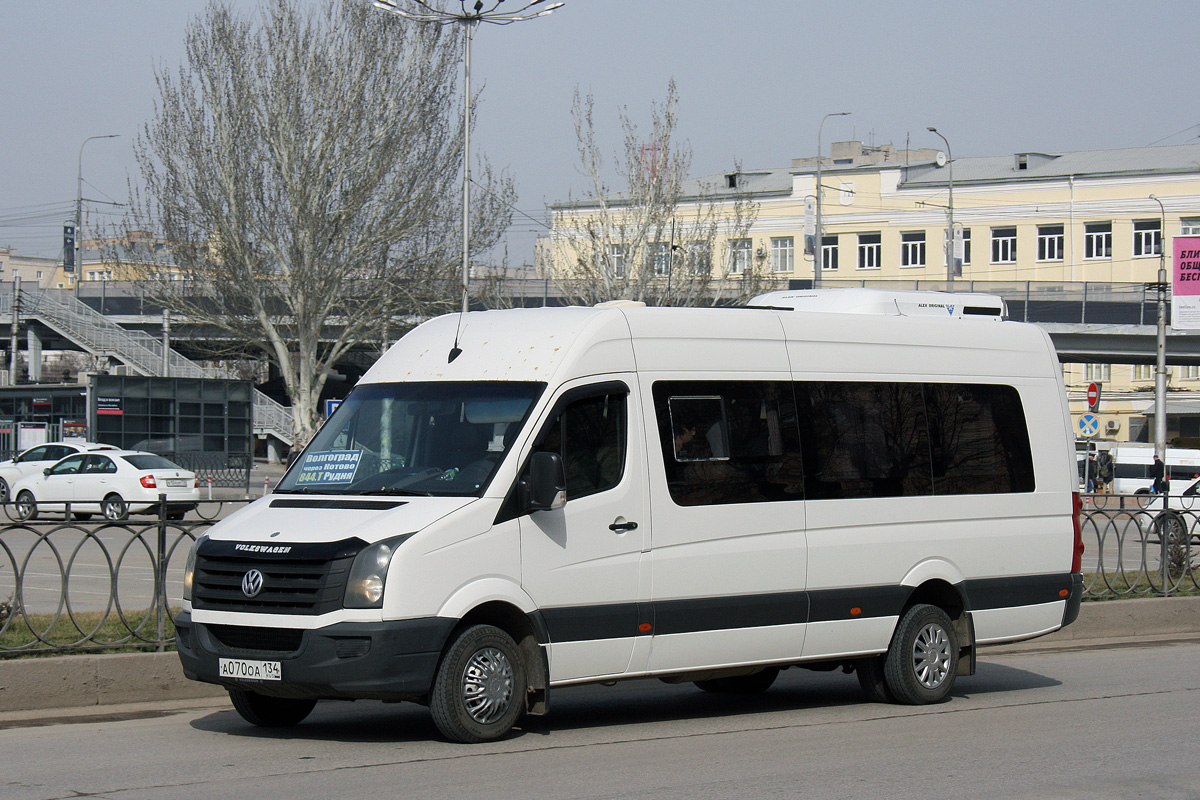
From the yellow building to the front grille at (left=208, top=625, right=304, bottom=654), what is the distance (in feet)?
197

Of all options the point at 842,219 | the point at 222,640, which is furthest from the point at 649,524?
the point at 842,219

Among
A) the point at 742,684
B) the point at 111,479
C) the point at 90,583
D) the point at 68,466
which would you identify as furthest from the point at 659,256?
the point at 90,583

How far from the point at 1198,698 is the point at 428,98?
36.0 m

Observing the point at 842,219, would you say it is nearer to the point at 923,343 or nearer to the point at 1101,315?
the point at 1101,315

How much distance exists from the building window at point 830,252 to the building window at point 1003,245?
25.9 ft

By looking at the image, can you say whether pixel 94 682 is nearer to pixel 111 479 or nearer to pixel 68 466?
pixel 111 479

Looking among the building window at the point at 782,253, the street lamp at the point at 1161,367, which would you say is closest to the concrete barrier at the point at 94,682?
the street lamp at the point at 1161,367

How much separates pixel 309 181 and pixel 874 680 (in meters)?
34.4

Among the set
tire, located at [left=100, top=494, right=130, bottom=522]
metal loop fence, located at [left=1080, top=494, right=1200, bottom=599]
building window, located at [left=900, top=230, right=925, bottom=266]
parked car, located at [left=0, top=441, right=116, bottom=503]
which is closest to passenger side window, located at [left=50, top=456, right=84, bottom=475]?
parked car, located at [left=0, top=441, right=116, bottom=503]

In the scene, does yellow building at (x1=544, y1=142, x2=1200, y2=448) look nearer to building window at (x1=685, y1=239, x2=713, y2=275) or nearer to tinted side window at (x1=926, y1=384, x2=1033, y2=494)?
building window at (x1=685, y1=239, x2=713, y2=275)

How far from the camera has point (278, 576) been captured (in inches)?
302

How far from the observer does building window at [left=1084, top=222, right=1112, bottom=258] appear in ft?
223

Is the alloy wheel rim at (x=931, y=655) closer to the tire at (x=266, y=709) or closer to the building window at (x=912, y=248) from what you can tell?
the tire at (x=266, y=709)

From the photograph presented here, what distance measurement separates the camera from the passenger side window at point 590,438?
27.3ft
